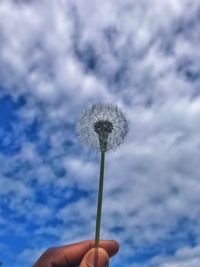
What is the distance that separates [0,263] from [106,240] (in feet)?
177

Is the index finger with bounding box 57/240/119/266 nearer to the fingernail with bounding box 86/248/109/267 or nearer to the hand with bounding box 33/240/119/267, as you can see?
the hand with bounding box 33/240/119/267

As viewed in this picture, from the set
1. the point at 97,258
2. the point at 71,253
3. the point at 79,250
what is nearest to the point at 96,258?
the point at 97,258

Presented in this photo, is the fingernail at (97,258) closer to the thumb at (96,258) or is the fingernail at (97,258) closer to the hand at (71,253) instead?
the thumb at (96,258)

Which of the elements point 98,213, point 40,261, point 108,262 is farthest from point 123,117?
point 40,261

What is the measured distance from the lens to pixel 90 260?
33.0 ft

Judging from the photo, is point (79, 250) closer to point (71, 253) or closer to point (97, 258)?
point (71, 253)

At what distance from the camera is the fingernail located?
9.86 metres

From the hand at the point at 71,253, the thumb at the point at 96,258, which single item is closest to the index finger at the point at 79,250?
the hand at the point at 71,253

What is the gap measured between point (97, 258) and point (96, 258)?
3 centimetres

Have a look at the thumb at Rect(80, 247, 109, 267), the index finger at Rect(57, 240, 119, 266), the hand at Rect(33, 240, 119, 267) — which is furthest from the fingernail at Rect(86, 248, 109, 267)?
the index finger at Rect(57, 240, 119, 266)

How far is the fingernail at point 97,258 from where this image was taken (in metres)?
9.86

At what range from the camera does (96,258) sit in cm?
991

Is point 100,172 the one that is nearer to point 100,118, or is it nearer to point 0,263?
point 100,118

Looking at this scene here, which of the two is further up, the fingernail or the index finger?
the index finger
